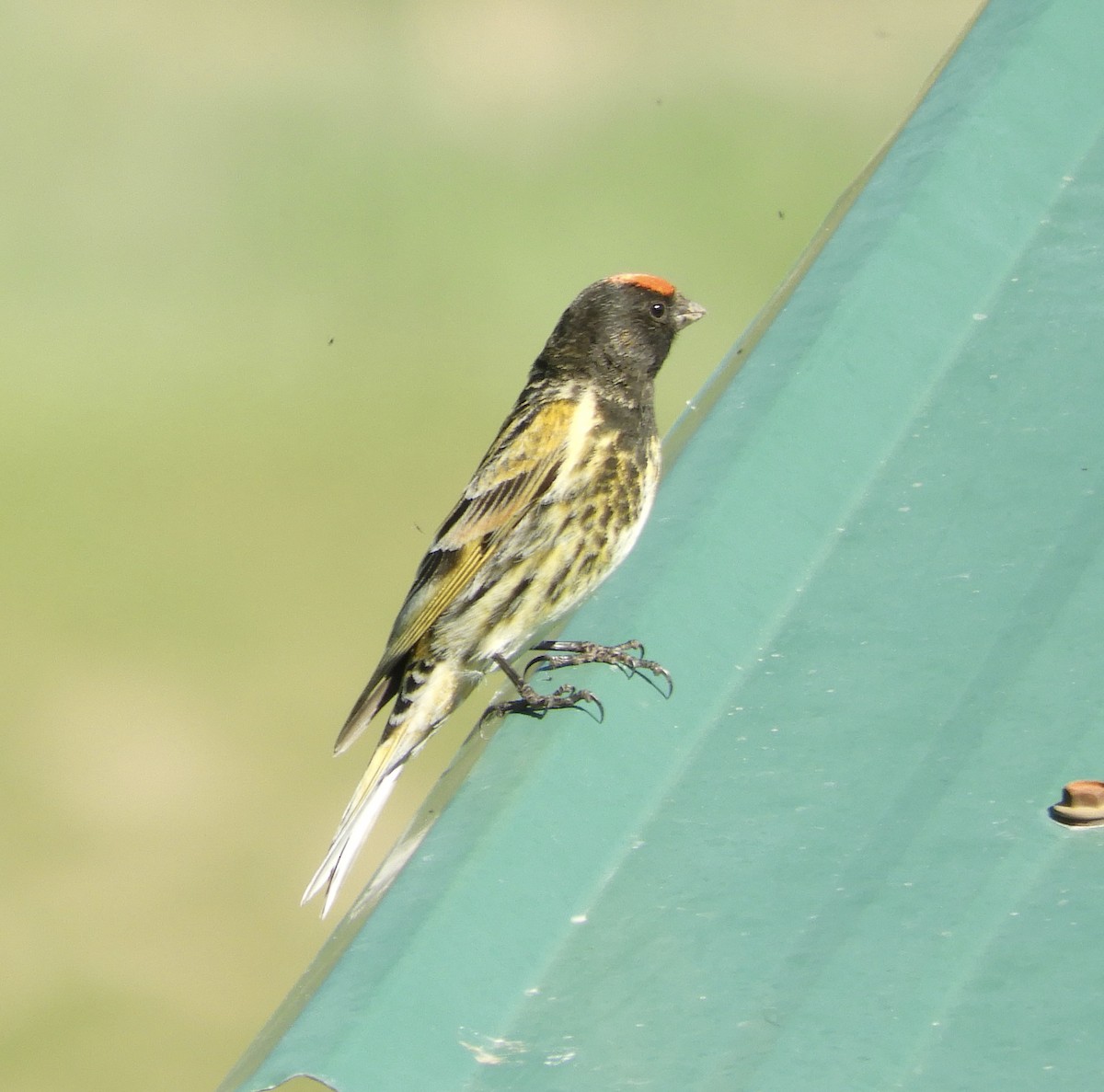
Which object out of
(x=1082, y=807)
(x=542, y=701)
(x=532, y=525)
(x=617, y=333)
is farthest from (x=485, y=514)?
(x=1082, y=807)

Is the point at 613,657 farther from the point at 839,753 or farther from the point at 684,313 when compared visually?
the point at 684,313

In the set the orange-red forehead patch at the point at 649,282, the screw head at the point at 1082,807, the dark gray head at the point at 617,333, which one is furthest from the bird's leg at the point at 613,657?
the orange-red forehead patch at the point at 649,282

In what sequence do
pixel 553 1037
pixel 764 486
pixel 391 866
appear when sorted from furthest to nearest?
pixel 764 486 < pixel 391 866 < pixel 553 1037

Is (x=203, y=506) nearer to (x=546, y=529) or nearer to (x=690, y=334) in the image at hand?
(x=690, y=334)

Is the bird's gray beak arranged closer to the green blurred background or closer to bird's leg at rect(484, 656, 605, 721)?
bird's leg at rect(484, 656, 605, 721)

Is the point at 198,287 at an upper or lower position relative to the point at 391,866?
lower

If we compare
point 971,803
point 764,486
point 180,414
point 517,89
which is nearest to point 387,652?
point 764,486
